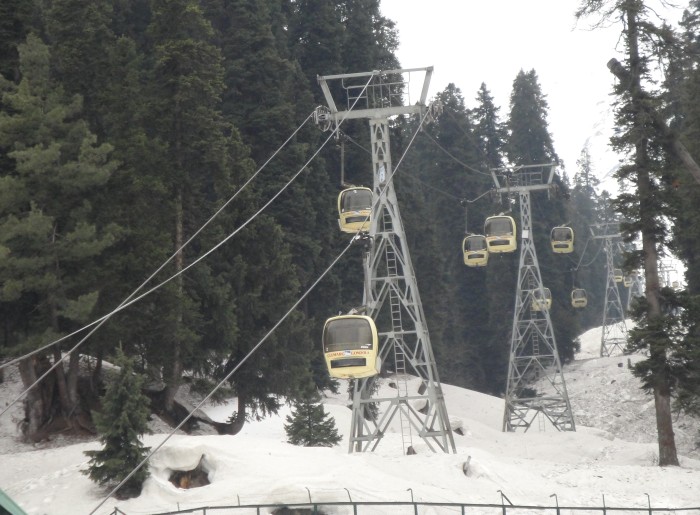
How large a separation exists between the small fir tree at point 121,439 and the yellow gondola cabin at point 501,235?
2725 centimetres

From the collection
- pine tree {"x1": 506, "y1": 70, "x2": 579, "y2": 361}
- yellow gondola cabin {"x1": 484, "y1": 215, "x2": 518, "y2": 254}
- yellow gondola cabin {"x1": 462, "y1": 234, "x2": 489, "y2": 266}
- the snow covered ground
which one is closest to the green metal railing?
the snow covered ground

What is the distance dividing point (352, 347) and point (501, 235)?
77.5 ft

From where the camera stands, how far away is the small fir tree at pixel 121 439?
74.2 feet

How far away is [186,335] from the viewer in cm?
3294

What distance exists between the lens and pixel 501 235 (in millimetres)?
48188

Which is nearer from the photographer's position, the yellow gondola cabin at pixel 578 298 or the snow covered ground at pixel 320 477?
the snow covered ground at pixel 320 477

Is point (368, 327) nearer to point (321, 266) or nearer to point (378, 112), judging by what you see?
point (378, 112)

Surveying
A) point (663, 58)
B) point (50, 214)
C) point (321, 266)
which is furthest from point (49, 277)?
Answer: point (321, 266)

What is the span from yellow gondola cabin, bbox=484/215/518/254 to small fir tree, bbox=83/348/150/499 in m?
27.2

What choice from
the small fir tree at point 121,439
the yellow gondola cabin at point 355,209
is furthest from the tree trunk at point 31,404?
the yellow gondola cabin at point 355,209

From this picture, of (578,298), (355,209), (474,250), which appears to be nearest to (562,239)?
(474,250)

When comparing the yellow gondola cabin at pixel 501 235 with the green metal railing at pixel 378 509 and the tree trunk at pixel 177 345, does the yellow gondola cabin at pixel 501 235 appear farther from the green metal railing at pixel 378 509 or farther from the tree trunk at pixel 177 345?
the green metal railing at pixel 378 509

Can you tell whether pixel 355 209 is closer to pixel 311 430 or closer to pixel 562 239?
pixel 311 430

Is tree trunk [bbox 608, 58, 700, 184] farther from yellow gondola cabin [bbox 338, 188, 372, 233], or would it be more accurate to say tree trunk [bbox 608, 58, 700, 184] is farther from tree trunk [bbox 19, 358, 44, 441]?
tree trunk [bbox 19, 358, 44, 441]
